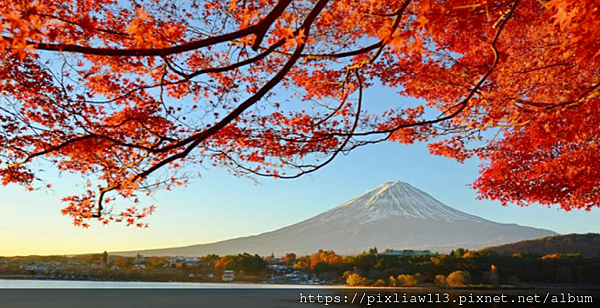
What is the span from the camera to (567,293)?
17.0 metres

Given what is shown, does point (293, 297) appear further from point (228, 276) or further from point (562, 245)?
point (562, 245)

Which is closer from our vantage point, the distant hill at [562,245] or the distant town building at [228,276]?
the distant town building at [228,276]

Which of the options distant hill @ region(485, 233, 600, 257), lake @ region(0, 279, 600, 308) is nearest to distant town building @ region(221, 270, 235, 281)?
lake @ region(0, 279, 600, 308)

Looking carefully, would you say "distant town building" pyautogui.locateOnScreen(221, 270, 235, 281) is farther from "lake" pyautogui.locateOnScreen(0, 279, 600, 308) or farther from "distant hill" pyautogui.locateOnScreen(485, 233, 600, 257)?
"distant hill" pyautogui.locateOnScreen(485, 233, 600, 257)

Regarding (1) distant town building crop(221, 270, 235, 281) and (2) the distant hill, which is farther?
(2) the distant hill

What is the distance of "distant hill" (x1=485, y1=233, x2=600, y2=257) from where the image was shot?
24.5 m

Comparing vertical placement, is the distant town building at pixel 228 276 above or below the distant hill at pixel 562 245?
below

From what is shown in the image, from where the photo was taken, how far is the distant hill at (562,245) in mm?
24484

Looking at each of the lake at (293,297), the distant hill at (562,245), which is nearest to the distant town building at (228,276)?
the lake at (293,297)

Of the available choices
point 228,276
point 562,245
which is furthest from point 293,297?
point 562,245

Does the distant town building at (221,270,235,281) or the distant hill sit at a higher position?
the distant hill

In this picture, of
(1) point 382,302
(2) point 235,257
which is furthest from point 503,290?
(2) point 235,257

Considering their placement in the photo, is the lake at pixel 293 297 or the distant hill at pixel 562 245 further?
the distant hill at pixel 562 245

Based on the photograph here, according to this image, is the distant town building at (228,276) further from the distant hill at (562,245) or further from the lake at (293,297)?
the distant hill at (562,245)
